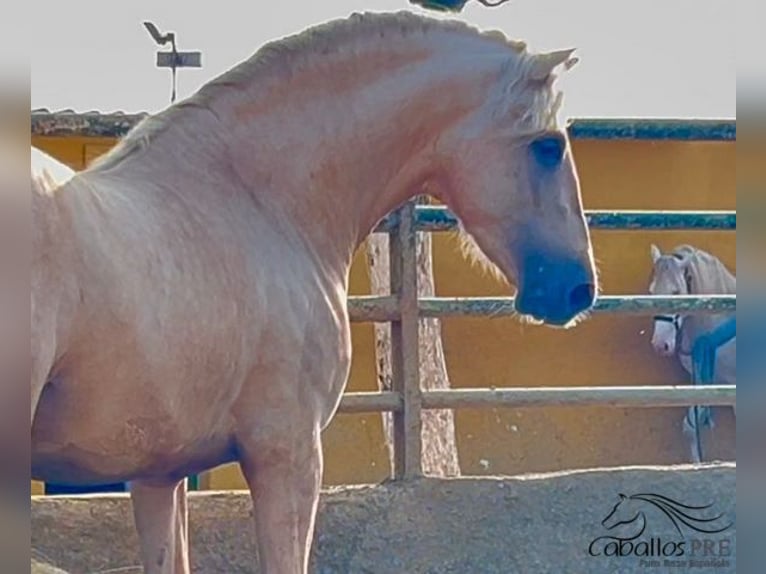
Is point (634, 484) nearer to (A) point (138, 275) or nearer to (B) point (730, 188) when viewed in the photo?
(A) point (138, 275)

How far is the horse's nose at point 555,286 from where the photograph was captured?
2670 millimetres

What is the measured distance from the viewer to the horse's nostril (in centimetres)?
269

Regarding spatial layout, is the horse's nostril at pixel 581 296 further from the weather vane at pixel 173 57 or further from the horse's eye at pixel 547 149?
the weather vane at pixel 173 57

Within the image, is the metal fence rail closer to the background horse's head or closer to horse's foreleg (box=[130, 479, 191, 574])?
horse's foreleg (box=[130, 479, 191, 574])

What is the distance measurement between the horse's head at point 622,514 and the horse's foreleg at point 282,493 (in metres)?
1.56

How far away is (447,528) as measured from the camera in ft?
12.0

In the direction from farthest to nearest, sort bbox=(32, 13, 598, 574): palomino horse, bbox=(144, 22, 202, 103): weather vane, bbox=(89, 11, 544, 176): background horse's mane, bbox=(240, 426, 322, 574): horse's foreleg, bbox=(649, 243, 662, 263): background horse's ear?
bbox=(649, 243, 662, 263): background horse's ear, bbox=(144, 22, 202, 103): weather vane, bbox=(89, 11, 544, 176): background horse's mane, bbox=(240, 426, 322, 574): horse's foreleg, bbox=(32, 13, 598, 574): palomino horse

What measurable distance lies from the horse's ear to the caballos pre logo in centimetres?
164

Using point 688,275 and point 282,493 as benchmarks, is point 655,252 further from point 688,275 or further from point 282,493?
point 282,493

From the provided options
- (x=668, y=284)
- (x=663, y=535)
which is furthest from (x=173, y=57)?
(x=663, y=535)

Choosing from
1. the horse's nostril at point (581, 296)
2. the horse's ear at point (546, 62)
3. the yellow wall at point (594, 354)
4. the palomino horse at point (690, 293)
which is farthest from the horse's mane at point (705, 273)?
the horse's ear at point (546, 62)

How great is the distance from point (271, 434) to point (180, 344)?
12.9 inches

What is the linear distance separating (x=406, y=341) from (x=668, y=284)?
3.75 metres

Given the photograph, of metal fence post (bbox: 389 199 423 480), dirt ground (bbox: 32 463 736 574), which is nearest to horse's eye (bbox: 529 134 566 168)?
metal fence post (bbox: 389 199 423 480)
